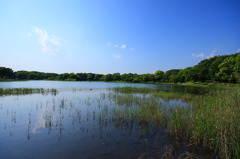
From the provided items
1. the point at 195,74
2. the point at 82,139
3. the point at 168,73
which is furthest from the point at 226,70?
the point at 82,139

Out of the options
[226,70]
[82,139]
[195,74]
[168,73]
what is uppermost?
[168,73]

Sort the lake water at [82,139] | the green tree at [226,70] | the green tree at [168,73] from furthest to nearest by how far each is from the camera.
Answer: the green tree at [168,73]
the green tree at [226,70]
the lake water at [82,139]

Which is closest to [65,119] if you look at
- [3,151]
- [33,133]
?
[33,133]

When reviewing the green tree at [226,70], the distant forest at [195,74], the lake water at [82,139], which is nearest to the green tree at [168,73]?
the distant forest at [195,74]

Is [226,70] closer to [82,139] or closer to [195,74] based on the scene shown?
[195,74]

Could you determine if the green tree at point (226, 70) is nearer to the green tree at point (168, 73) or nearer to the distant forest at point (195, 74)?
the distant forest at point (195, 74)

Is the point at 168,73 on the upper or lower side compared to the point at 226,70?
upper

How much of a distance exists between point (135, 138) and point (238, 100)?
6.30 meters

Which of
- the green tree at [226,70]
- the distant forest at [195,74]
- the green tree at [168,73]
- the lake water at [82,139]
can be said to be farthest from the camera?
the green tree at [168,73]

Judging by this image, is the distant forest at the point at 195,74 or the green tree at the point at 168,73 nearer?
the distant forest at the point at 195,74

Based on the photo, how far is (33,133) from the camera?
297 inches

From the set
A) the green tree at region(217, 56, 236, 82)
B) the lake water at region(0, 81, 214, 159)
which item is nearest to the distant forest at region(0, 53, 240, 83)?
the green tree at region(217, 56, 236, 82)

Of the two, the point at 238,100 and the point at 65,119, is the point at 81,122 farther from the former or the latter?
the point at 238,100

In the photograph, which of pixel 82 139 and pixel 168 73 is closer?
pixel 82 139
